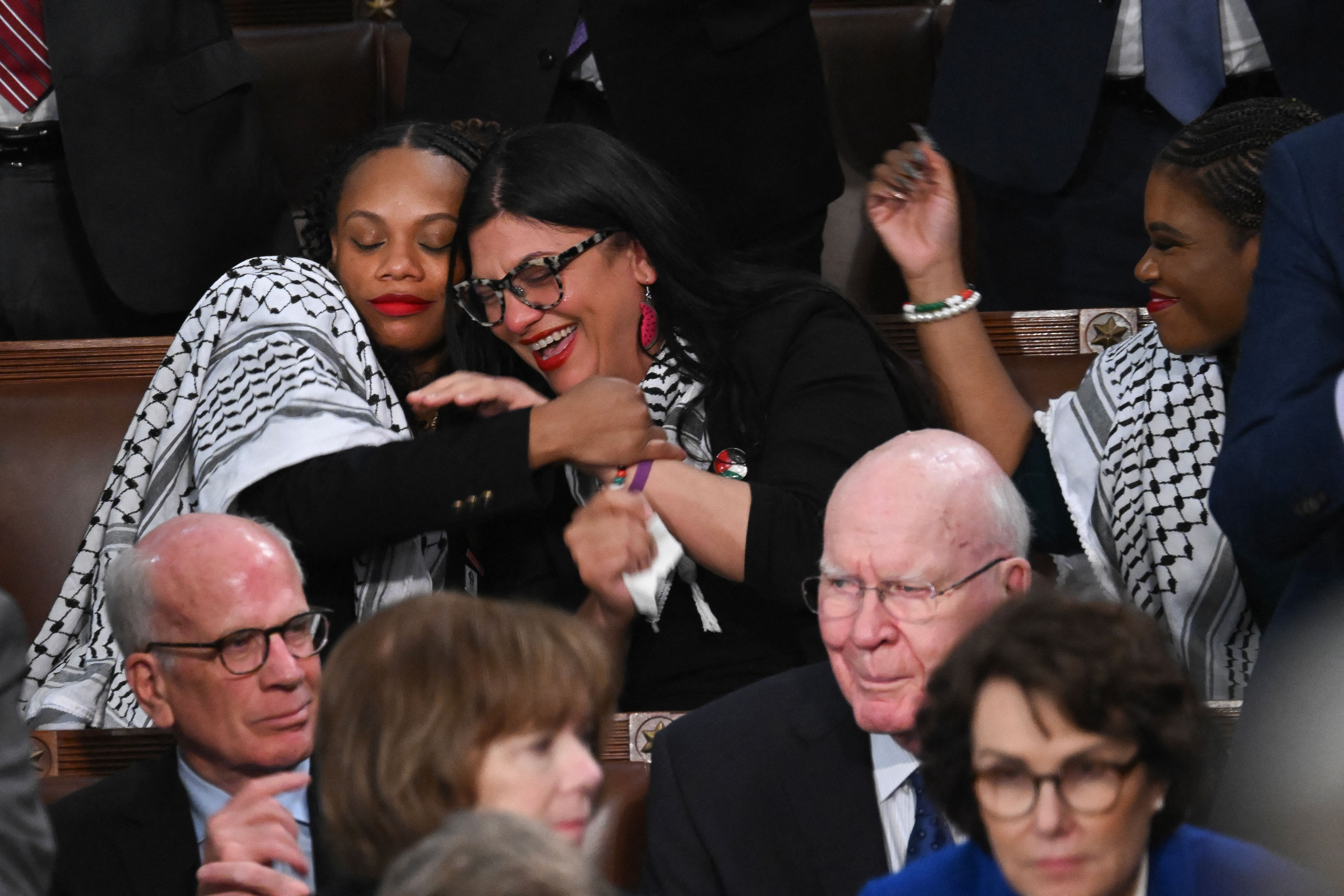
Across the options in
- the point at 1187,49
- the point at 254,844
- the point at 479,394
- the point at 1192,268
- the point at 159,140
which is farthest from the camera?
the point at 159,140

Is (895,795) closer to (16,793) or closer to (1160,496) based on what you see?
(1160,496)

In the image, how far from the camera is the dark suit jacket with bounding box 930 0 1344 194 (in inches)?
94.7

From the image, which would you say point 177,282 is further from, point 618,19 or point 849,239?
point 849,239

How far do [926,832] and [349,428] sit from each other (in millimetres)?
817

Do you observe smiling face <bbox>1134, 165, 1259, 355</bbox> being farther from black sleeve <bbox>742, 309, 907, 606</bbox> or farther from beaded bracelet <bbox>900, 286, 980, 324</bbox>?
black sleeve <bbox>742, 309, 907, 606</bbox>

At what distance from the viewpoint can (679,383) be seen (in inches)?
83.2

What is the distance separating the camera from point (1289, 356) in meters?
1.35

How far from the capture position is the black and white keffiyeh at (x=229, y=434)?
2.01 m

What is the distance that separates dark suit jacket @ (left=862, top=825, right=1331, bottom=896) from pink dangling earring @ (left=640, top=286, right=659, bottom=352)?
3.40 ft

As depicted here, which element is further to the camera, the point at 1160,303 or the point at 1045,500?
the point at 1045,500

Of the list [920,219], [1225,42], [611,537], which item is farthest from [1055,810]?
[1225,42]

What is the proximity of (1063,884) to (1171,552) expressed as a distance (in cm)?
101

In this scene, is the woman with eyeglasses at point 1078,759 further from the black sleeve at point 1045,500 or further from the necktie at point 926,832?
the black sleeve at point 1045,500

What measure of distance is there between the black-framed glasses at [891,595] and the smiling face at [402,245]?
0.81m
